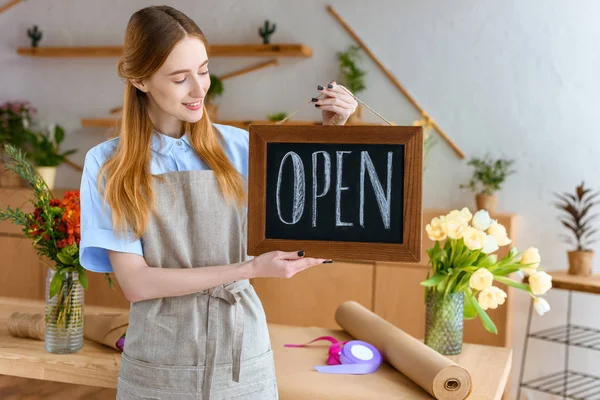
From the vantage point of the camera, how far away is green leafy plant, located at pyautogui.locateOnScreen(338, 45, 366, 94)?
4047mm

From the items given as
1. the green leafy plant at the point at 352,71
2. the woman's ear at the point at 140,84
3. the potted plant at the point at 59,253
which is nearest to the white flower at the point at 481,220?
the woman's ear at the point at 140,84

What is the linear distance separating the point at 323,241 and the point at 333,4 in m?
3.08

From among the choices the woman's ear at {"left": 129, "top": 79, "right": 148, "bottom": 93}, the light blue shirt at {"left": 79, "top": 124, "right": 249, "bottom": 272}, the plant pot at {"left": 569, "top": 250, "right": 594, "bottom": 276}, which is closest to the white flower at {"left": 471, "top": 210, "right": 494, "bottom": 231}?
A: the light blue shirt at {"left": 79, "top": 124, "right": 249, "bottom": 272}

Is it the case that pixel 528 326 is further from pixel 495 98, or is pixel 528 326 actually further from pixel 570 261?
pixel 495 98

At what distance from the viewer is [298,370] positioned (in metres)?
1.80

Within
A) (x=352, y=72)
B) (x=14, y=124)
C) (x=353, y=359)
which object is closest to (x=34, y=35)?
(x=14, y=124)

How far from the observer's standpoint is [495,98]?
389cm

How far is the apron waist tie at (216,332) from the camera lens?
140cm

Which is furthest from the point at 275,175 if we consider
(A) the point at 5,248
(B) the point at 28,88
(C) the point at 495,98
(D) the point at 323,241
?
(B) the point at 28,88

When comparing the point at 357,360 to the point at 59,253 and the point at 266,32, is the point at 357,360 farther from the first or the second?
the point at 266,32

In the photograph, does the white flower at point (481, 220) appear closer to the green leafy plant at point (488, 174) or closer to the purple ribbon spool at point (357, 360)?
the purple ribbon spool at point (357, 360)

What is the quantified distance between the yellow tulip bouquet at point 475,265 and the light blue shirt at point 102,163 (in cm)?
64

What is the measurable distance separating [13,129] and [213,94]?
1.45 meters

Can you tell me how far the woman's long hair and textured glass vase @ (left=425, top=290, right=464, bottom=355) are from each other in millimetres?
821
